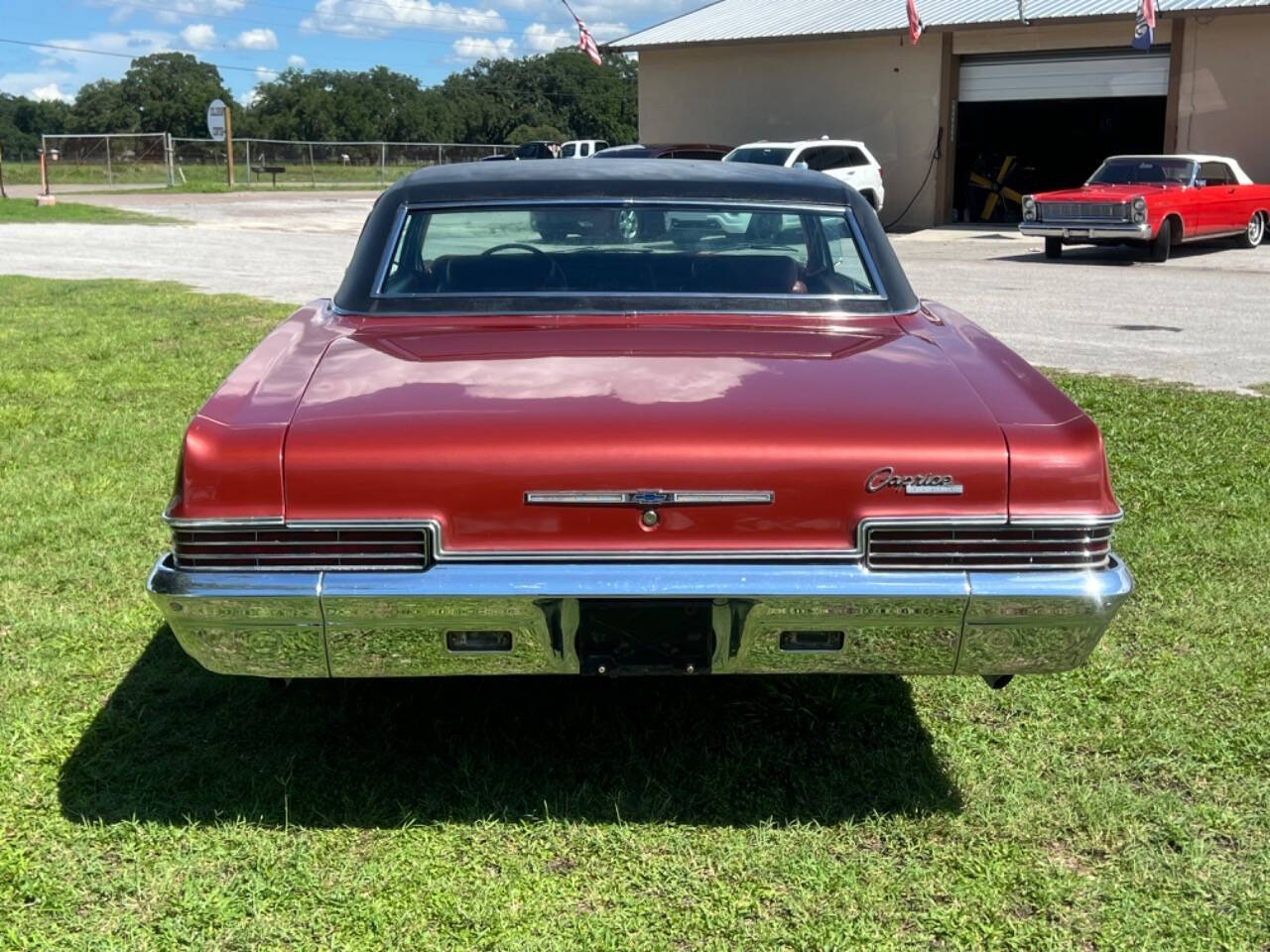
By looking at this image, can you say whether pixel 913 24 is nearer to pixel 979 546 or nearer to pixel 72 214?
pixel 72 214

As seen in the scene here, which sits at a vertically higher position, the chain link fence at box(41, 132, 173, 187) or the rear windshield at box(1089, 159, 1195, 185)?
the chain link fence at box(41, 132, 173, 187)

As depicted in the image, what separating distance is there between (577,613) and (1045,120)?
29.5 meters

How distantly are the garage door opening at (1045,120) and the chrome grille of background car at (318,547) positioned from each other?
23.7 meters

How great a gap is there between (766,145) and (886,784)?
20.1 metres

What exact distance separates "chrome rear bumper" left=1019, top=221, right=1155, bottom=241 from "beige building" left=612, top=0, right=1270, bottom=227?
6.84 m

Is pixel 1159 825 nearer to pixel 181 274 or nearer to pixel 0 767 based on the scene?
pixel 0 767

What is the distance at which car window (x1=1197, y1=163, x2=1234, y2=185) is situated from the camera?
18328 mm

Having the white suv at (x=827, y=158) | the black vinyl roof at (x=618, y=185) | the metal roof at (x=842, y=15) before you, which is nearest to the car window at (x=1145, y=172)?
the white suv at (x=827, y=158)

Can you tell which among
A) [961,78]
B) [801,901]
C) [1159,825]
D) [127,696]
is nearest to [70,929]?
[127,696]

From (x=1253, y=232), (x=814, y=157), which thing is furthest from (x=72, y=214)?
(x=1253, y=232)

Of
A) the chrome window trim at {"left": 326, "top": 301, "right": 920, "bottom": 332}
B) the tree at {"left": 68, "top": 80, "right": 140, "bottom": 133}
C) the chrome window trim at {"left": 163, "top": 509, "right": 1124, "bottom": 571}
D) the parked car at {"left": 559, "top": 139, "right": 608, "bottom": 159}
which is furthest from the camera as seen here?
the tree at {"left": 68, "top": 80, "right": 140, "bottom": 133}

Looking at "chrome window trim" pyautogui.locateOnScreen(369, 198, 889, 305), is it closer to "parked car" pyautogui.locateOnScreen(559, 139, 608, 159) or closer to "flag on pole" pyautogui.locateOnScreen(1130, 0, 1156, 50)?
"flag on pole" pyautogui.locateOnScreen(1130, 0, 1156, 50)

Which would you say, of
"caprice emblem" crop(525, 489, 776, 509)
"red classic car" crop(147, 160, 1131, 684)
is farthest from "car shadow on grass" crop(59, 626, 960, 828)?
"caprice emblem" crop(525, 489, 776, 509)

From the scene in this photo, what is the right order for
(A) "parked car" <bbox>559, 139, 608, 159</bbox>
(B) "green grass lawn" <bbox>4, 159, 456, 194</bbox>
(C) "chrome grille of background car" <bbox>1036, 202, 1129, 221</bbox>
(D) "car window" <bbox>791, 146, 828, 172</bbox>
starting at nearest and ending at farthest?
(C) "chrome grille of background car" <bbox>1036, 202, 1129, 221</bbox>
(D) "car window" <bbox>791, 146, 828, 172</bbox>
(A) "parked car" <bbox>559, 139, 608, 159</bbox>
(B) "green grass lawn" <bbox>4, 159, 456, 194</bbox>
